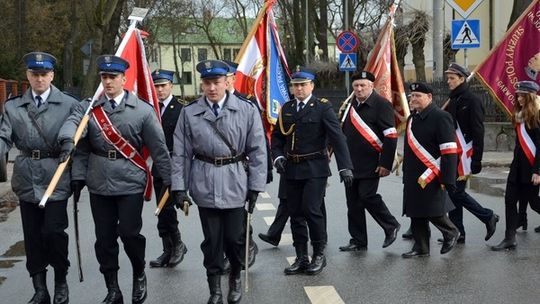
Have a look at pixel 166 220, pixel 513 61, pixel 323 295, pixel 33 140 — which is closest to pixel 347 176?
pixel 323 295

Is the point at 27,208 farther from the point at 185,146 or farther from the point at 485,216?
the point at 485,216

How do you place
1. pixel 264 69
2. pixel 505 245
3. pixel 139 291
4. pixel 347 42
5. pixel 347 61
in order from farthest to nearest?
pixel 347 61 → pixel 347 42 → pixel 264 69 → pixel 505 245 → pixel 139 291

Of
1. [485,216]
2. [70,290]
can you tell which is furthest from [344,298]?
[485,216]

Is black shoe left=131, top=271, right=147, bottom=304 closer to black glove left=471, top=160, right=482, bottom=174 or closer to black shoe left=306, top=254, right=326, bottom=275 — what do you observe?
black shoe left=306, top=254, right=326, bottom=275

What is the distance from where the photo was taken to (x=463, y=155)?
362 inches

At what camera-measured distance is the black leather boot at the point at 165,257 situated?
26.9 feet

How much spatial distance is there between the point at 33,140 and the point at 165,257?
7.67ft

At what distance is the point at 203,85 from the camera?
6535 millimetres

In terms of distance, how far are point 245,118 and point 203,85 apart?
42 cm

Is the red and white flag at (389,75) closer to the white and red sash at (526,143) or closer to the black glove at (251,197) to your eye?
the white and red sash at (526,143)

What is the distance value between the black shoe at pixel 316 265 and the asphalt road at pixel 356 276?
0.07m

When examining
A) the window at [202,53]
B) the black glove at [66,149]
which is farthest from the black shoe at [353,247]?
the window at [202,53]

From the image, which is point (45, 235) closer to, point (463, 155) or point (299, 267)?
point (299, 267)

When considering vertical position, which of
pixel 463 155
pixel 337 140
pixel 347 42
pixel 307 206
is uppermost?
pixel 347 42
